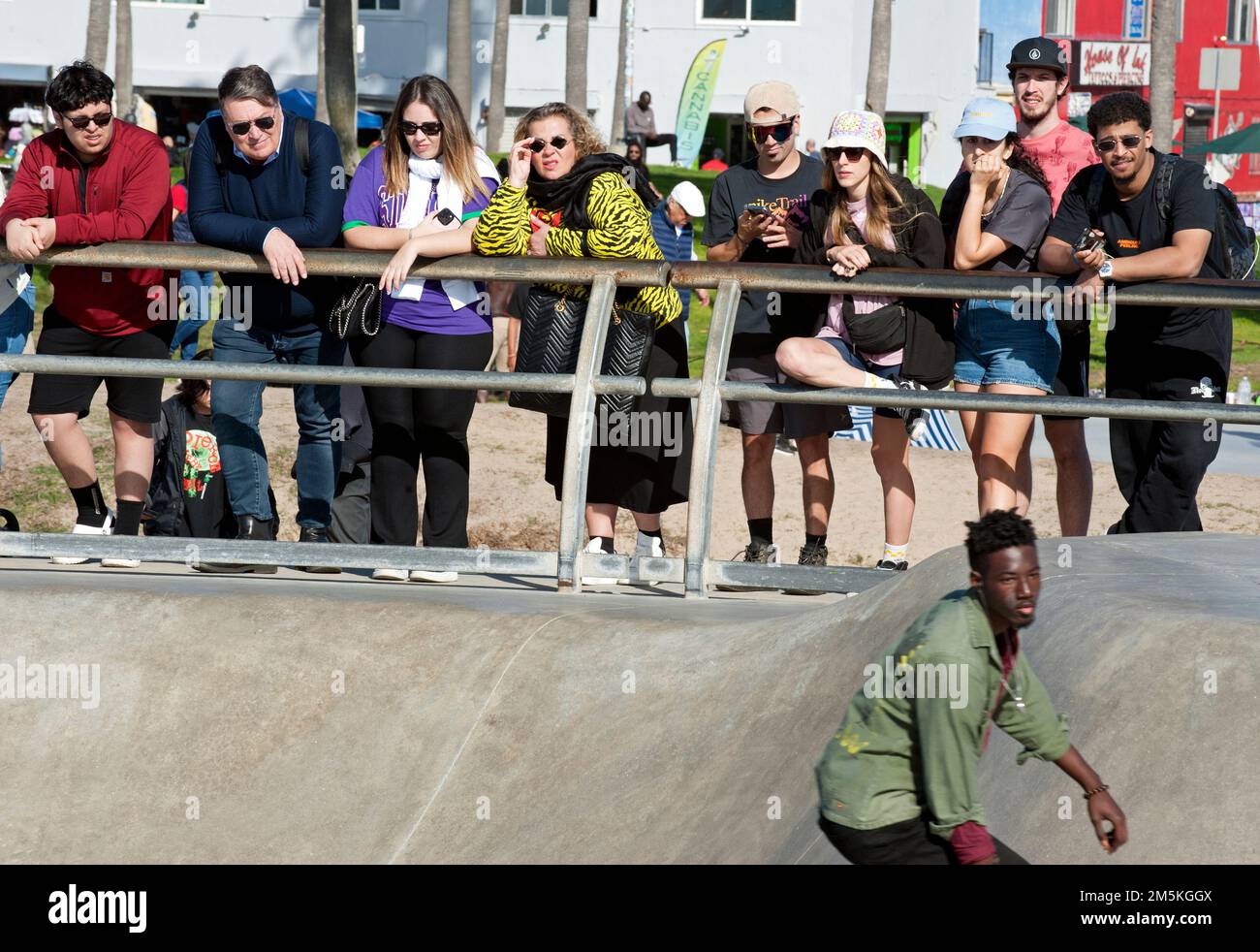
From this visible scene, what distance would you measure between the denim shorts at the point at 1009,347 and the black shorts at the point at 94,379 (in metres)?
3.27

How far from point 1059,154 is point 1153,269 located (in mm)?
1123

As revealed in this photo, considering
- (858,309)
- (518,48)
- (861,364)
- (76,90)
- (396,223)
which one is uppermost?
(518,48)

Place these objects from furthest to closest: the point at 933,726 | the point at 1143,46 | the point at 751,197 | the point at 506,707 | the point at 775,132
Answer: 1. the point at 1143,46
2. the point at 751,197
3. the point at 775,132
4. the point at 506,707
5. the point at 933,726

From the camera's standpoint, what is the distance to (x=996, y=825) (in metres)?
3.93

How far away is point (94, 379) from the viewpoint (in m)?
6.41

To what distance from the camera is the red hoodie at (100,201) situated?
20.4 ft

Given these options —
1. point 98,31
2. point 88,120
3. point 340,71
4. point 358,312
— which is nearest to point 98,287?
point 88,120

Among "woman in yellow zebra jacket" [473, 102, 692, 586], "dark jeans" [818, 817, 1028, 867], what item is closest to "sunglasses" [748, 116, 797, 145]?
"woman in yellow zebra jacket" [473, 102, 692, 586]

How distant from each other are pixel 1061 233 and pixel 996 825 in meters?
2.78

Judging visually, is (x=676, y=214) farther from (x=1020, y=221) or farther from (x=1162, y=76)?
(x=1162, y=76)

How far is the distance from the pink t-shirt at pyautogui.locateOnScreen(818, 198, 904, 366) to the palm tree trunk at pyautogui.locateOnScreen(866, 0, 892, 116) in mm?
24160

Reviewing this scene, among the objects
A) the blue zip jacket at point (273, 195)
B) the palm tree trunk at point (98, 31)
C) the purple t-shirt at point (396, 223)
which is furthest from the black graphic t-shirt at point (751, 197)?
the palm tree trunk at point (98, 31)

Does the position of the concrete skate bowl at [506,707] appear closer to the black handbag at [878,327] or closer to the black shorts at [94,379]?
the black shorts at [94,379]
